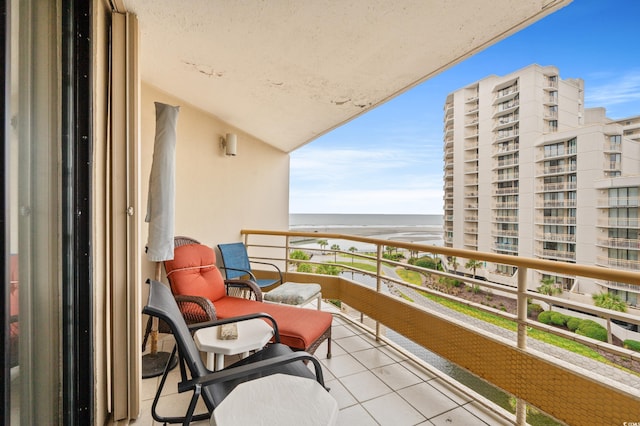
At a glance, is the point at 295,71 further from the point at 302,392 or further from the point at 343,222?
the point at 343,222

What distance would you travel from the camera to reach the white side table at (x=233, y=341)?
4.73 feet

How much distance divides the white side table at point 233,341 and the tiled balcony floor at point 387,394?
46 cm

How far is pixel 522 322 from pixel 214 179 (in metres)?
3.28

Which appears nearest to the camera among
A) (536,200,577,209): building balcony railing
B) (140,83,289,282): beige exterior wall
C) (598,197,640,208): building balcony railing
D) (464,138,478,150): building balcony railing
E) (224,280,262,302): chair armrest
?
(224,280,262,302): chair armrest

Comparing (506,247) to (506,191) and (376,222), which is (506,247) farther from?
(376,222)

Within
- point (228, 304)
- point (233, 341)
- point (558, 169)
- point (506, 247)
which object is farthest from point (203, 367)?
point (506, 247)

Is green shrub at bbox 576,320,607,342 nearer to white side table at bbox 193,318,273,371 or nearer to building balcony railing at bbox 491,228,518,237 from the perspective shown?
building balcony railing at bbox 491,228,518,237

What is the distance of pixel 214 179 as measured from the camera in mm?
3455

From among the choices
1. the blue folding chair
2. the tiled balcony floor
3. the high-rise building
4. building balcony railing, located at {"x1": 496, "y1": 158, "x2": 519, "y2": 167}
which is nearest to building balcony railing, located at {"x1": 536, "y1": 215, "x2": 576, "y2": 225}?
the high-rise building

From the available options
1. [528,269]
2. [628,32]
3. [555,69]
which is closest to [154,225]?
[528,269]

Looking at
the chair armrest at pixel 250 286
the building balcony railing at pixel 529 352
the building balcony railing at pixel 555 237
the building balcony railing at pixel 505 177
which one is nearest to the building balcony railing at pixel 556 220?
the building balcony railing at pixel 555 237

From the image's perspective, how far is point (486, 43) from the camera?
168 centimetres

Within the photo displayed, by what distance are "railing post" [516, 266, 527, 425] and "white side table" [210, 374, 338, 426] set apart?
3.77ft

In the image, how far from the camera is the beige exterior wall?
2775 millimetres
